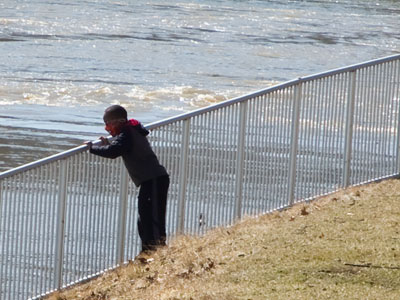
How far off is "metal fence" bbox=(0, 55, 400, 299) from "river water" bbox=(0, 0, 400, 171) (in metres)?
8.94

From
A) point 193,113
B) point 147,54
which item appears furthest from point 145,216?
point 147,54

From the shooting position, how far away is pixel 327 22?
64688mm

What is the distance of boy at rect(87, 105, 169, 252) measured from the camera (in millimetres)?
9789

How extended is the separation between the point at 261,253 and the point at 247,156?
1938mm

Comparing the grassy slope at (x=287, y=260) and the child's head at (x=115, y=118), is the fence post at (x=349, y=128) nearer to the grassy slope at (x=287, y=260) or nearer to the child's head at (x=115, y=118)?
the grassy slope at (x=287, y=260)

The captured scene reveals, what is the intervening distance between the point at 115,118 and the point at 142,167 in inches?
19.7

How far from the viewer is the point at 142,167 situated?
9969mm

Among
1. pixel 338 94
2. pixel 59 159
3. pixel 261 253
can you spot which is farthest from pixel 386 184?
pixel 59 159

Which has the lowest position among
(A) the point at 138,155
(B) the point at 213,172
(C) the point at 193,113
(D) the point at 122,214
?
(D) the point at 122,214

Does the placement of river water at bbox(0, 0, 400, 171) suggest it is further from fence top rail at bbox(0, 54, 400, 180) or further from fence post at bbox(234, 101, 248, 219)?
fence top rail at bbox(0, 54, 400, 180)

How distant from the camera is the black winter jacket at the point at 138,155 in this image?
9805mm

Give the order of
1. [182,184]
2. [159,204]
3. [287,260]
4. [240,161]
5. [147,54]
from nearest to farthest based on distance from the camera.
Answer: [287,260] → [159,204] → [182,184] → [240,161] → [147,54]

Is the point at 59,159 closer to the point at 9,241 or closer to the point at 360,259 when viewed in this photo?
the point at 9,241

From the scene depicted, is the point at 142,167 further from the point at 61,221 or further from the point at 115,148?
the point at 61,221
